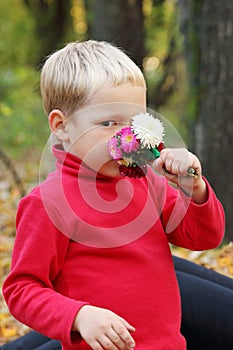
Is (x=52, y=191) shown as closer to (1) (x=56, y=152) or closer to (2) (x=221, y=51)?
(1) (x=56, y=152)

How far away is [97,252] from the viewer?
5.09ft

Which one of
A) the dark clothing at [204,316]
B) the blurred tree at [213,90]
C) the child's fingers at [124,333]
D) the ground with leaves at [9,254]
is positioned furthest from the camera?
the blurred tree at [213,90]

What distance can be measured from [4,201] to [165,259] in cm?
393

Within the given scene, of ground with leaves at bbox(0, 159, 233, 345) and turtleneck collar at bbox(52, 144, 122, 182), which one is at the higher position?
turtleneck collar at bbox(52, 144, 122, 182)

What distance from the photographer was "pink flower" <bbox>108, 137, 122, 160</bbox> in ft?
4.84

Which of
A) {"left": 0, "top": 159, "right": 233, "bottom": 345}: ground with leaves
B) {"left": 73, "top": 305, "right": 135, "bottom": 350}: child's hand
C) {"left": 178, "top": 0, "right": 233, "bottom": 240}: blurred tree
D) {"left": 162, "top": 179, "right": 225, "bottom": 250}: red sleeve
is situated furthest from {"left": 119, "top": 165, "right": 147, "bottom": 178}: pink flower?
{"left": 178, "top": 0, "right": 233, "bottom": 240}: blurred tree

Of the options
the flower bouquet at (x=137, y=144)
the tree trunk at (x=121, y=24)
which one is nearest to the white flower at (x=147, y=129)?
the flower bouquet at (x=137, y=144)

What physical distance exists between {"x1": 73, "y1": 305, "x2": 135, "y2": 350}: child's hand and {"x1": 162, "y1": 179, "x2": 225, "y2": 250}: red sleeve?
14.7 inches

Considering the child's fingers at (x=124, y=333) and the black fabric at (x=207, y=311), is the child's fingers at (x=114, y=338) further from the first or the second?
the black fabric at (x=207, y=311)

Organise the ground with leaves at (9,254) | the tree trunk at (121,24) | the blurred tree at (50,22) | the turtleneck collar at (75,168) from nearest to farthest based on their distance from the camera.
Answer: the turtleneck collar at (75,168) → the ground with leaves at (9,254) → the tree trunk at (121,24) → the blurred tree at (50,22)

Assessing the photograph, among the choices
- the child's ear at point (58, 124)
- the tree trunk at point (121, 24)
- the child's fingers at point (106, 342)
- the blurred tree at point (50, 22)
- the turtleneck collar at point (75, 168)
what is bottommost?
the blurred tree at point (50, 22)

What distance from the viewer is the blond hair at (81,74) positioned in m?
1.55

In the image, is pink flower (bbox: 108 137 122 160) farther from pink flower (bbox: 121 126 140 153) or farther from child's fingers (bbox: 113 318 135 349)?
child's fingers (bbox: 113 318 135 349)

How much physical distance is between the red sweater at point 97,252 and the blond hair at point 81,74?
0.43ft
